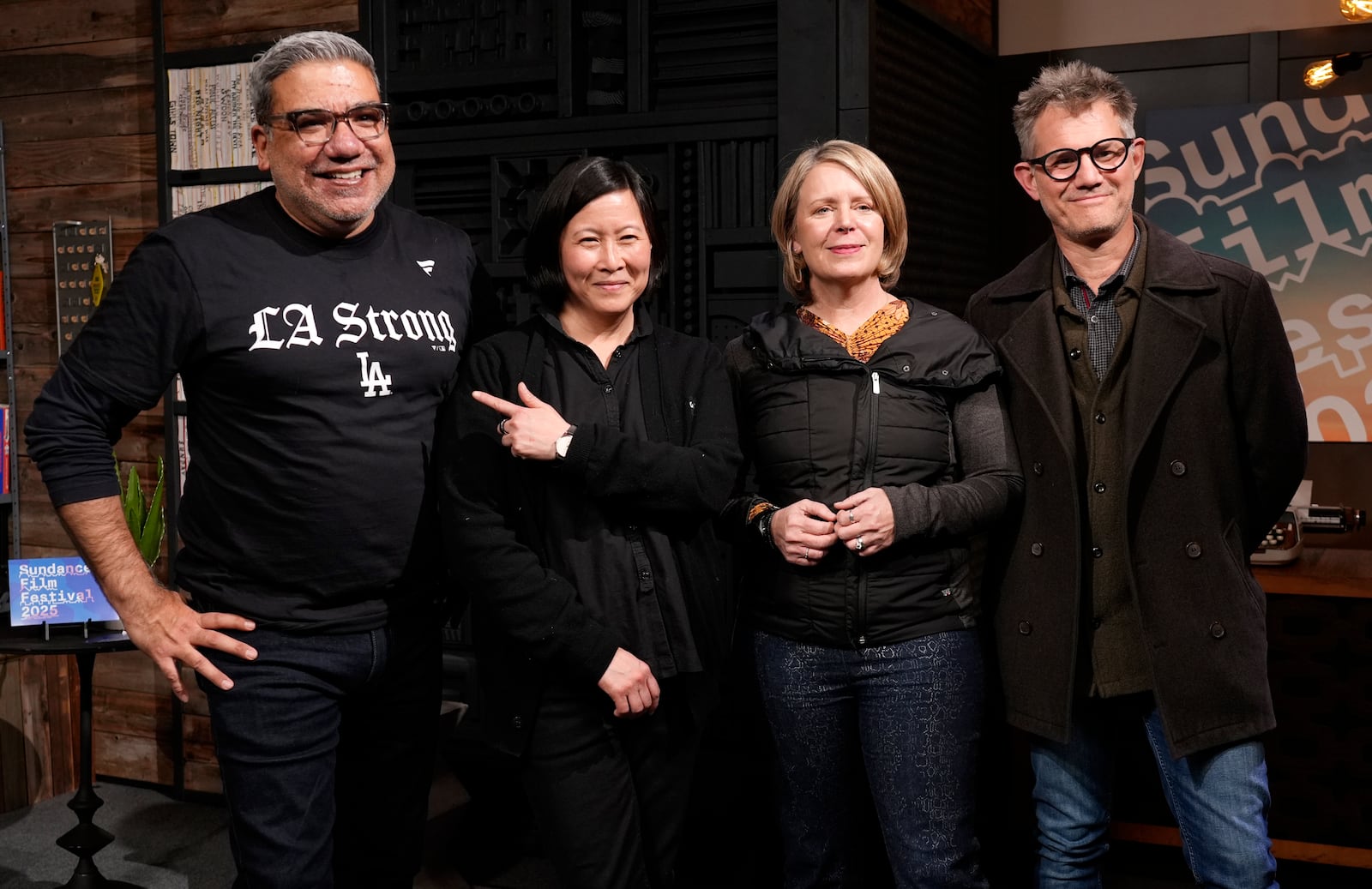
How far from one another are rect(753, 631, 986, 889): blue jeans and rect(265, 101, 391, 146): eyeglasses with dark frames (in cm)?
113

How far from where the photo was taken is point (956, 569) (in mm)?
2168

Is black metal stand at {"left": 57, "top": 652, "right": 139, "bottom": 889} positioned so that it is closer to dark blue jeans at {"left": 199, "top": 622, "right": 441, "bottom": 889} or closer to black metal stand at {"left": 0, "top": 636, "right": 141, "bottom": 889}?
black metal stand at {"left": 0, "top": 636, "right": 141, "bottom": 889}

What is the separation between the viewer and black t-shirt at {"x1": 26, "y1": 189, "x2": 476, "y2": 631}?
6.52ft

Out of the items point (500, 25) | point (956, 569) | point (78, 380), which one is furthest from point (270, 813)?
point (500, 25)

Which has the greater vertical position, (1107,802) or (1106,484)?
(1106,484)

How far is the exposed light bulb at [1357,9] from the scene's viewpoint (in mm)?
3146

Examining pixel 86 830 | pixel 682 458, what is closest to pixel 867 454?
pixel 682 458

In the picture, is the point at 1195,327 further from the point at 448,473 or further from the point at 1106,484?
the point at 448,473

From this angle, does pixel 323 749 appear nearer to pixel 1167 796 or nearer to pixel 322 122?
pixel 322 122

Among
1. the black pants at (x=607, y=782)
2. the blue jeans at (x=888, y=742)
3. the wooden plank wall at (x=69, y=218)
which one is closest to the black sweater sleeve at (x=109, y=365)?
the black pants at (x=607, y=782)

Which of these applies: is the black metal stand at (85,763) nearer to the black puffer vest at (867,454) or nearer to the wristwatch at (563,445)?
the wristwatch at (563,445)

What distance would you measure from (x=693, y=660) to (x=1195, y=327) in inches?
39.1

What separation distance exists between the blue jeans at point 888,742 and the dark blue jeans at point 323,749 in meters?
0.64

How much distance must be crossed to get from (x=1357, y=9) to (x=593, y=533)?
2.55m
